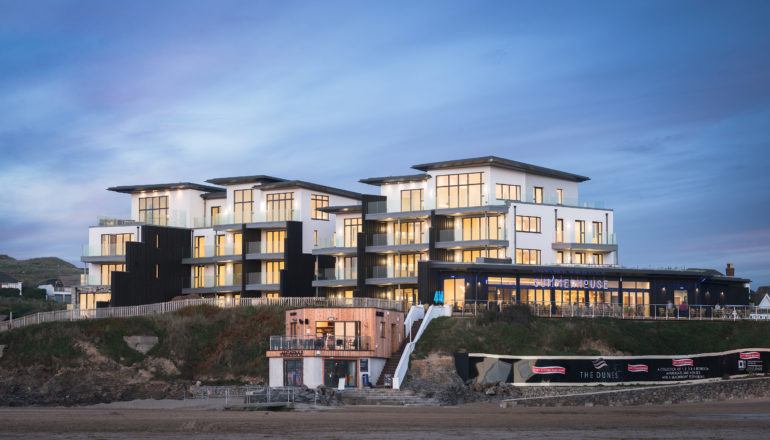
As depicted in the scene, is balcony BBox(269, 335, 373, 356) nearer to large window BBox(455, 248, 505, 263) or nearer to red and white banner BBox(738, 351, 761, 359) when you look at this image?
large window BBox(455, 248, 505, 263)

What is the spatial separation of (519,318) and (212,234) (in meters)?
40.3

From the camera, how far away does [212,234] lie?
100438mm

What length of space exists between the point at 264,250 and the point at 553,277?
2892 centimetres

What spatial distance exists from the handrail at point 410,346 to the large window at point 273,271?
1093 inches

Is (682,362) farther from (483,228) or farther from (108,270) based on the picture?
(108,270)

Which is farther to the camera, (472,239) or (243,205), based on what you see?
(243,205)

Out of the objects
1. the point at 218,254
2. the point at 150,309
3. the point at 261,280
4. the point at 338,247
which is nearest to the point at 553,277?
the point at 338,247

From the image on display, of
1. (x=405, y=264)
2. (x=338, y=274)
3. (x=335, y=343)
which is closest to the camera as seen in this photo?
(x=335, y=343)

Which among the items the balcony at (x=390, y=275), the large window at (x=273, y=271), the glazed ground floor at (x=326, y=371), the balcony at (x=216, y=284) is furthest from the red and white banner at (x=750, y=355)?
the balcony at (x=216, y=284)

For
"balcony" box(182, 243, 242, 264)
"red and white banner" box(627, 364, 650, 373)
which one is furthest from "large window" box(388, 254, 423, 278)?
"red and white banner" box(627, 364, 650, 373)

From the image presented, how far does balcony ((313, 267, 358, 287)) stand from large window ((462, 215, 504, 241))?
409 inches

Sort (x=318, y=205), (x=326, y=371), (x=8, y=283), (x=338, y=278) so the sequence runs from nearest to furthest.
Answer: (x=326, y=371)
(x=338, y=278)
(x=318, y=205)
(x=8, y=283)

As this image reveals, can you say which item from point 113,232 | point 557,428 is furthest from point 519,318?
point 113,232

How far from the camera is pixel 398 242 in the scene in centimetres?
8950
